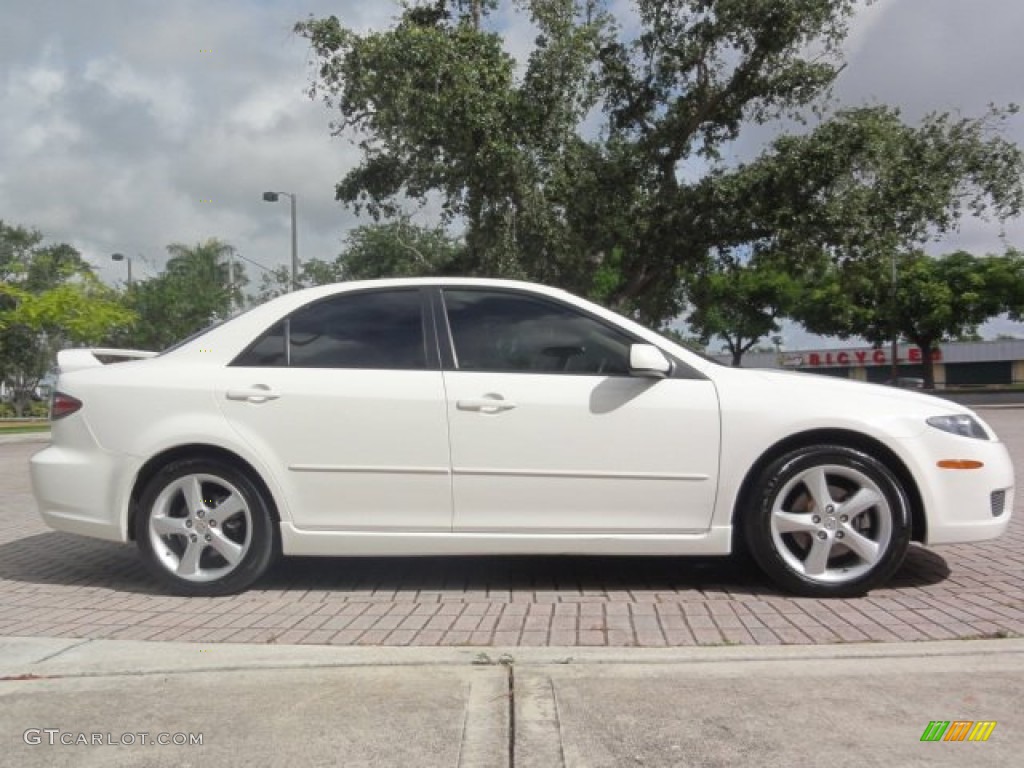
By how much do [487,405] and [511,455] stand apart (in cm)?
27

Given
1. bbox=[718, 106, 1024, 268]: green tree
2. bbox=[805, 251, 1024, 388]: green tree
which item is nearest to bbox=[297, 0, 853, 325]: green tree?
bbox=[718, 106, 1024, 268]: green tree

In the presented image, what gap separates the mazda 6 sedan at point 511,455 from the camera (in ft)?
14.2

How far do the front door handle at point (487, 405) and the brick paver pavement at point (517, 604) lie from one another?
0.95 metres

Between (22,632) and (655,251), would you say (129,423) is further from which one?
(655,251)

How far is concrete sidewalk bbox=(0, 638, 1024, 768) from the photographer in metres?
2.71

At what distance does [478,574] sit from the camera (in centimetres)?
502

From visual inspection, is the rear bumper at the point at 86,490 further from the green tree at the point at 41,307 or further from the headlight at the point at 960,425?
the green tree at the point at 41,307

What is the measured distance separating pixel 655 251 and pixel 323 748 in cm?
1524

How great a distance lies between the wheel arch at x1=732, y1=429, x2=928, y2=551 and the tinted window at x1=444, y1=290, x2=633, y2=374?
0.81 meters

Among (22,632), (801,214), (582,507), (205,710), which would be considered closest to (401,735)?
(205,710)

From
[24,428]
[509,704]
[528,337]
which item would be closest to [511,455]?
[528,337]

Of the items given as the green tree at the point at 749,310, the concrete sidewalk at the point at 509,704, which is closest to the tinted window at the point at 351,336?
the concrete sidewalk at the point at 509,704

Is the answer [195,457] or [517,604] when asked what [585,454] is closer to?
[517,604]

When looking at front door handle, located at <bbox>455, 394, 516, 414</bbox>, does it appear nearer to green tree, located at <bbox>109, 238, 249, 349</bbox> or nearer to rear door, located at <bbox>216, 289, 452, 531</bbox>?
rear door, located at <bbox>216, 289, 452, 531</bbox>
